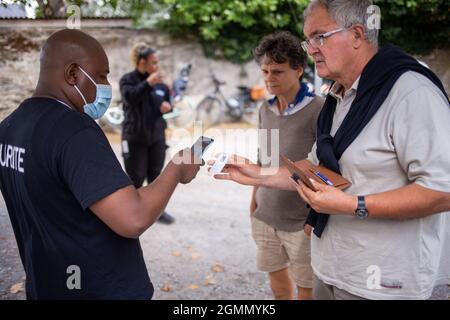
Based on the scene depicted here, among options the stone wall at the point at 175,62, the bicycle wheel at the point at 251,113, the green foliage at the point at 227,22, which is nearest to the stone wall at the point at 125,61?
the stone wall at the point at 175,62

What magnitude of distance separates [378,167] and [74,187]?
3.47 ft

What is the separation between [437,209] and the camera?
1430 mm

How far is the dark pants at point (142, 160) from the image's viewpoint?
4461mm

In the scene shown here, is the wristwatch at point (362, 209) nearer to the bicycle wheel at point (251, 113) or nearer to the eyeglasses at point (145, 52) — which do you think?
the eyeglasses at point (145, 52)

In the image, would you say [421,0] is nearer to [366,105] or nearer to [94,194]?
[366,105]

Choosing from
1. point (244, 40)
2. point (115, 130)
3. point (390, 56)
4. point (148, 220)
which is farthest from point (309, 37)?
point (244, 40)

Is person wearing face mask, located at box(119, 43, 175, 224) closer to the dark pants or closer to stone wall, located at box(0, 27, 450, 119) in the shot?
the dark pants

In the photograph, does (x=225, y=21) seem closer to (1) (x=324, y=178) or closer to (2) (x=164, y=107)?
(2) (x=164, y=107)

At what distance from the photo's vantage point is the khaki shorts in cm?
248

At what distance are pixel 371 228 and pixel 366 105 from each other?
47cm

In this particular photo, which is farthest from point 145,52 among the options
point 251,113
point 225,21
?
point 251,113

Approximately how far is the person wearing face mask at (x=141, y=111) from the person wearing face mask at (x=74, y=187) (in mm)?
2803

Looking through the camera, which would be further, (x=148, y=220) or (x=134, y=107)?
(x=134, y=107)

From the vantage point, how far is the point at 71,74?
56.2 inches
